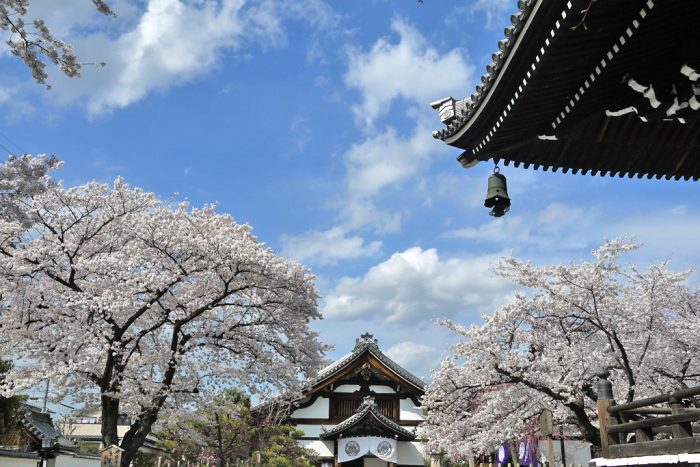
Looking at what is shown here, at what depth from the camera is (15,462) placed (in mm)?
16438

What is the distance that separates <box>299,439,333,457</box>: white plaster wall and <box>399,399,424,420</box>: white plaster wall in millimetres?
3728

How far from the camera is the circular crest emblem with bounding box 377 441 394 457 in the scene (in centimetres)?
2710

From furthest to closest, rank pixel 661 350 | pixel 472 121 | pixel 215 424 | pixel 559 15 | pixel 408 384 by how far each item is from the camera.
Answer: pixel 408 384 < pixel 215 424 < pixel 661 350 < pixel 472 121 < pixel 559 15

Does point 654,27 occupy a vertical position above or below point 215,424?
above

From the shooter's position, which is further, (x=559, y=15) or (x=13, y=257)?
(x=13, y=257)

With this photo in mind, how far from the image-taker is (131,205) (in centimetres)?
1475

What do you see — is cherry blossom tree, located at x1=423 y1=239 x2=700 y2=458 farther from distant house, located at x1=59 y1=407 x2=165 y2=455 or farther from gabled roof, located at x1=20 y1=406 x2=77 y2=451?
gabled roof, located at x1=20 y1=406 x2=77 y2=451

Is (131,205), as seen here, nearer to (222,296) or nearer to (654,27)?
(222,296)

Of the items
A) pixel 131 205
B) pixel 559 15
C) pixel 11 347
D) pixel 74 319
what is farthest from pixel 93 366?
pixel 559 15

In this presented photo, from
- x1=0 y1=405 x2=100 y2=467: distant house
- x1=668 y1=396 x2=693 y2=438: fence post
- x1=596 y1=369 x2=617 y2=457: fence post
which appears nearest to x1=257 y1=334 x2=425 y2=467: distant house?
x1=0 y1=405 x2=100 y2=467: distant house

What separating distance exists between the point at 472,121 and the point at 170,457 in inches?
769

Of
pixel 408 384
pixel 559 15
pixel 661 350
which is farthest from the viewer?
pixel 408 384

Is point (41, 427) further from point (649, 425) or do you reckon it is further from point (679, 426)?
point (679, 426)

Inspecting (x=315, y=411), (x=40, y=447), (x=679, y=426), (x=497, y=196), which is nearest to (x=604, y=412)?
(x=679, y=426)
